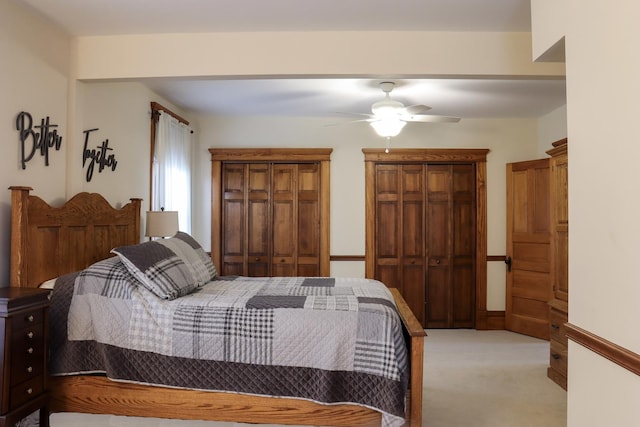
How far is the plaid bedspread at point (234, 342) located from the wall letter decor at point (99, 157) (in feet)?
3.24

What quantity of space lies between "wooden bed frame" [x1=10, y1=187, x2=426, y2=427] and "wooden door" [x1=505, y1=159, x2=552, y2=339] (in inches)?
104

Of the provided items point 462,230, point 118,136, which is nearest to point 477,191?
point 462,230

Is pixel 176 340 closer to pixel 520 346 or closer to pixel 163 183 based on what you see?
pixel 163 183

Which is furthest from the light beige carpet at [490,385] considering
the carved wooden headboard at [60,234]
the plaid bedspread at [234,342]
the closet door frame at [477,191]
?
the carved wooden headboard at [60,234]

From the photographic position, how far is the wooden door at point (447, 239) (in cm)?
512

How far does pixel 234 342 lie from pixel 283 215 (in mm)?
2827

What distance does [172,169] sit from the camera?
4293 millimetres

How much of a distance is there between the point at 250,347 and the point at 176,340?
0.42 m

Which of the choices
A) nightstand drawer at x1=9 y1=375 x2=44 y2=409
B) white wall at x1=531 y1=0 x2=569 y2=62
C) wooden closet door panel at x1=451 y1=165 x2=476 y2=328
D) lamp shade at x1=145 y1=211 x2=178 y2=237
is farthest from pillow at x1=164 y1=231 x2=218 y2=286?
wooden closet door panel at x1=451 y1=165 x2=476 y2=328

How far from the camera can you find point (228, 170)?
5082 mm

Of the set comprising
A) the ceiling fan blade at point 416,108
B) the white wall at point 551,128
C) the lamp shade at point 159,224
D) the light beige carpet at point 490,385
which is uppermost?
the white wall at point 551,128

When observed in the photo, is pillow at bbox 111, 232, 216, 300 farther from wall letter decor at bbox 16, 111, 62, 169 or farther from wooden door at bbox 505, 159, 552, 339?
wooden door at bbox 505, 159, 552, 339

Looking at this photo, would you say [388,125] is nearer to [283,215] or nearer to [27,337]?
[283,215]

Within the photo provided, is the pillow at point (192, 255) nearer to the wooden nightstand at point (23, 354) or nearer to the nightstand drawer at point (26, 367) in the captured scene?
the wooden nightstand at point (23, 354)
